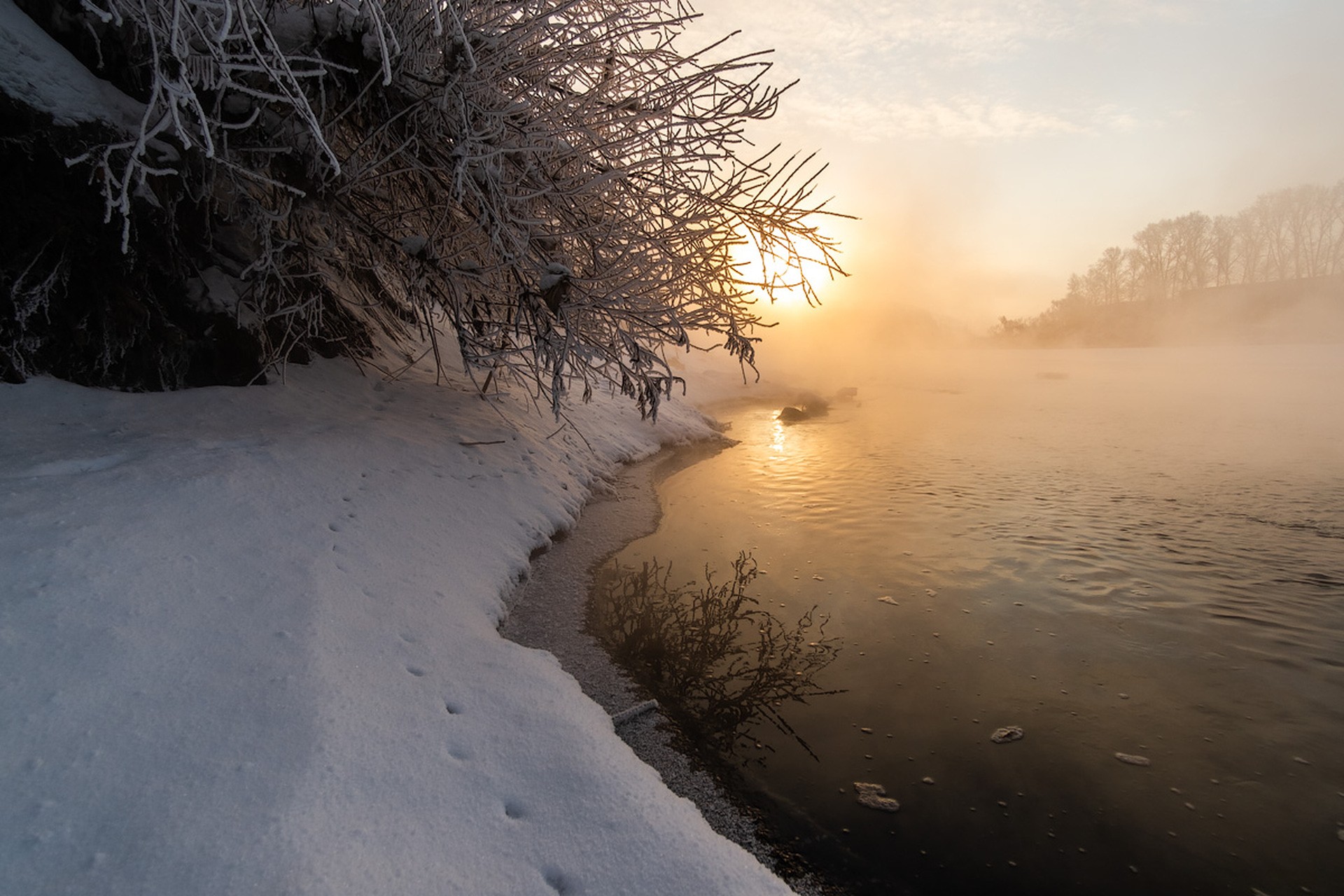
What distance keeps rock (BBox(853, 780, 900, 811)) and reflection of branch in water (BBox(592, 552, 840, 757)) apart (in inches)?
12.2

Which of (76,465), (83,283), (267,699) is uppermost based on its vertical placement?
(83,283)

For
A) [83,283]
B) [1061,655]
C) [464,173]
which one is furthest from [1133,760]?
[83,283]

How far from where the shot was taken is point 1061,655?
4.01 metres

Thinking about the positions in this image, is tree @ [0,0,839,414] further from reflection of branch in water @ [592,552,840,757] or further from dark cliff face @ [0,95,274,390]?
reflection of branch in water @ [592,552,840,757]

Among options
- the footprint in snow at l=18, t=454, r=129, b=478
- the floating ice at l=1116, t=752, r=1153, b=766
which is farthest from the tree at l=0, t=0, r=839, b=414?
the floating ice at l=1116, t=752, r=1153, b=766

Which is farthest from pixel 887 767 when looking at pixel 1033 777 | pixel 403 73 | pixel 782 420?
pixel 782 420

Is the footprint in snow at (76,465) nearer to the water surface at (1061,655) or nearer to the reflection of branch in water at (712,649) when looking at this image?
the reflection of branch in water at (712,649)

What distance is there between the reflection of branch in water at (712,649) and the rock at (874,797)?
31 centimetres

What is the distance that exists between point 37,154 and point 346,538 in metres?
2.98

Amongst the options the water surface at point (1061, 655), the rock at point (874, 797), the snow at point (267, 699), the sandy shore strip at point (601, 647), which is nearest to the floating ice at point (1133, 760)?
the water surface at point (1061, 655)

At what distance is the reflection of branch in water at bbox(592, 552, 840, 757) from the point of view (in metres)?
3.40

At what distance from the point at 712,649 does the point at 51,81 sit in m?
5.35

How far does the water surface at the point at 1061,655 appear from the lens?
2.63 meters

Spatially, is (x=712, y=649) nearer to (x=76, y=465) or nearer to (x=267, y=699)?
(x=267, y=699)
